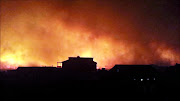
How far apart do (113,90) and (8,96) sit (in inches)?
583

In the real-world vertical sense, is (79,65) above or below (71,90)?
above

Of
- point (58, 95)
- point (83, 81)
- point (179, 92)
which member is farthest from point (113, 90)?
point (179, 92)

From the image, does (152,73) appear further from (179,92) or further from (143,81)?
(179,92)

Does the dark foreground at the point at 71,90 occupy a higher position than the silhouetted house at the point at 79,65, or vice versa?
the silhouetted house at the point at 79,65

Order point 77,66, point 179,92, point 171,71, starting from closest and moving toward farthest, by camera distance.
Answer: point 179,92 < point 77,66 < point 171,71

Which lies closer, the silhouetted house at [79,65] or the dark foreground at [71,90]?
the dark foreground at [71,90]

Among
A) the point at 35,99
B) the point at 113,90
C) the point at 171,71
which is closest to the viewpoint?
the point at 35,99

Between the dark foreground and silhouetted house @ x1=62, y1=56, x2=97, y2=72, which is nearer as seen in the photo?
the dark foreground

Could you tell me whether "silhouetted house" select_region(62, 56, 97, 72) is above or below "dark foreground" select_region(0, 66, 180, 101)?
above

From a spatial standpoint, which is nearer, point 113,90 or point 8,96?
point 8,96

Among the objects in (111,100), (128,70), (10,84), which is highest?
Result: (128,70)

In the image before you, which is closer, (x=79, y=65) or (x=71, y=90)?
(x=71, y=90)

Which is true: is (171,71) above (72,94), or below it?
above

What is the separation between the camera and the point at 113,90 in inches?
1020
